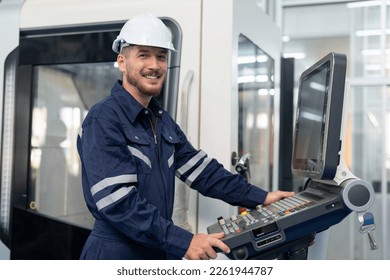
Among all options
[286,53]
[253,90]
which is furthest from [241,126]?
[286,53]

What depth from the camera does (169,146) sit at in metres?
1.83

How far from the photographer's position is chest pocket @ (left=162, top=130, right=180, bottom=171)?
1.82 meters

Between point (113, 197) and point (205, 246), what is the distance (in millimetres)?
334

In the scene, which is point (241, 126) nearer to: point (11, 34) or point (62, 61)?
point (62, 61)

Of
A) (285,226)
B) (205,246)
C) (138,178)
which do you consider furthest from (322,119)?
(138,178)

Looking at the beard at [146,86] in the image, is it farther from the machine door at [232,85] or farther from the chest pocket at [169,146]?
the machine door at [232,85]

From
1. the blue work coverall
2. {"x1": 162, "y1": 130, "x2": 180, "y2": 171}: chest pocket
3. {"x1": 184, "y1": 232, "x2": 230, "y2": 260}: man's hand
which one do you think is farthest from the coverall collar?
{"x1": 184, "y1": 232, "x2": 230, "y2": 260}: man's hand

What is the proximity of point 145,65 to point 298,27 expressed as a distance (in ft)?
8.31

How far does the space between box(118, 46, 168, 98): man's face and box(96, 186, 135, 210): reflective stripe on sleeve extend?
39 centimetres

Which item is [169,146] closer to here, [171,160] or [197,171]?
[171,160]

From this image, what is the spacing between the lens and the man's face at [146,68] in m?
1.72

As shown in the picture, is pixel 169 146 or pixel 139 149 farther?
pixel 169 146

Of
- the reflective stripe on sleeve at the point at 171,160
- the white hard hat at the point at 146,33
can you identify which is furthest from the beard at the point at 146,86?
the reflective stripe on sleeve at the point at 171,160

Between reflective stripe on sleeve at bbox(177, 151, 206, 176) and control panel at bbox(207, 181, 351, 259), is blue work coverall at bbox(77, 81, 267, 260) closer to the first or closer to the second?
reflective stripe on sleeve at bbox(177, 151, 206, 176)
